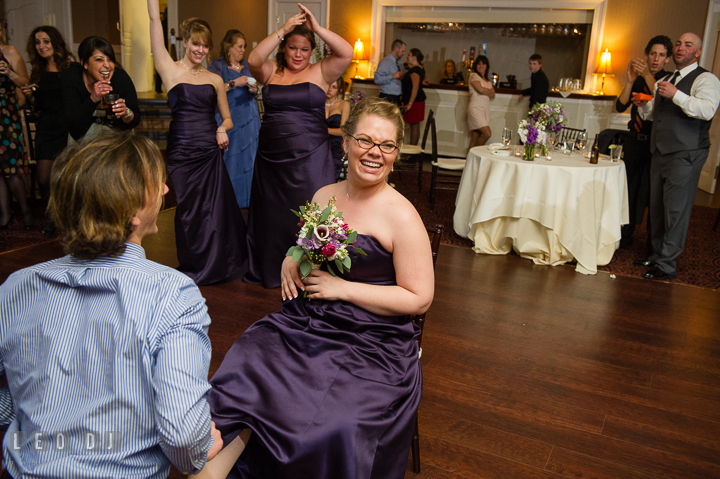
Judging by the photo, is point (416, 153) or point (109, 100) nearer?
point (109, 100)

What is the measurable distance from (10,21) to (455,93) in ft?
28.4

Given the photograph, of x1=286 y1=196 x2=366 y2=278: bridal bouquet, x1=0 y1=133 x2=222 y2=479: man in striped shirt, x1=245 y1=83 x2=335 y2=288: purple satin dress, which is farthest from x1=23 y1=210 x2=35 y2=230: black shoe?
x1=0 y1=133 x2=222 y2=479: man in striped shirt

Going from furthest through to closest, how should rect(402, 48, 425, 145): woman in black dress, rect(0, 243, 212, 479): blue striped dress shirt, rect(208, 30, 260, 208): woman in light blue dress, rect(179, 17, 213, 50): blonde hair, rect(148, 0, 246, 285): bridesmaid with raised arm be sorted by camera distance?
rect(402, 48, 425, 145): woman in black dress → rect(208, 30, 260, 208): woman in light blue dress → rect(148, 0, 246, 285): bridesmaid with raised arm → rect(179, 17, 213, 50): blonde hair → rect(0, 243, 212, 479): blue striped dress shirt

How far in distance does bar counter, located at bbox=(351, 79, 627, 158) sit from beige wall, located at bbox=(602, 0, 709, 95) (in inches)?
43.7

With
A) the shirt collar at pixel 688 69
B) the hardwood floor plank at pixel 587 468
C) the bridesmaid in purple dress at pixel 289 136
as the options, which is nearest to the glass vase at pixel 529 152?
the shirt collar at pixel 688 69

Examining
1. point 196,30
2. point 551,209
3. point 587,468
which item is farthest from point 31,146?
point 587,468

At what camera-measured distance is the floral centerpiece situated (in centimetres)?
435

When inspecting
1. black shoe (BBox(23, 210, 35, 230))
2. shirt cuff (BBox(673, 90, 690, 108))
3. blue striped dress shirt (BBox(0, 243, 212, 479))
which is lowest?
black shoe (BBox(23, 210, 35, 230))

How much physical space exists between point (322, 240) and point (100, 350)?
70 centimetres

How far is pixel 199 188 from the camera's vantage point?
3639mm

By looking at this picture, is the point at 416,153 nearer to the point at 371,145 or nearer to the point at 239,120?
the point at 239,120

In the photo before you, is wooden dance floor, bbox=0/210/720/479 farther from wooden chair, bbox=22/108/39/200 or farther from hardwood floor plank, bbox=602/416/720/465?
wooden chair, bbox=22/108/39/200

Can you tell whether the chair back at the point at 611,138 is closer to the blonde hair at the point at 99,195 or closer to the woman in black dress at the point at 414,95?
the woman in black dress at the point at 414,95

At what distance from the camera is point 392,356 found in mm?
1606
